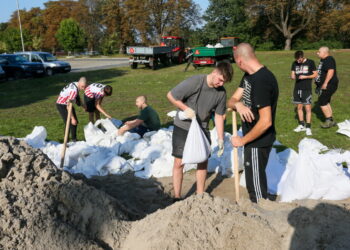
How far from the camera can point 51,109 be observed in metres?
11.2

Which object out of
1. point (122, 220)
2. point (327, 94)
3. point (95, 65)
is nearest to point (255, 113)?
point (122, 220)

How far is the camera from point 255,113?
11.4ft

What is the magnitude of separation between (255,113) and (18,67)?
2022 cm

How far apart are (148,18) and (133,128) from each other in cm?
4771

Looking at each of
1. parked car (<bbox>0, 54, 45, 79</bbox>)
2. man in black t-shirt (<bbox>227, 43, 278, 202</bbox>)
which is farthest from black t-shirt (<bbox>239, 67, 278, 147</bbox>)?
parked car (<bbox>0, 54, 45, 79</bbox>)

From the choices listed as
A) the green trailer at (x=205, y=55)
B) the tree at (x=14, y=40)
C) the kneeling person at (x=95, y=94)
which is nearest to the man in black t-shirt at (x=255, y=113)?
→ the kneeling person at (x=95, y=94)

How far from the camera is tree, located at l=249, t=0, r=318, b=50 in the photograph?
140ft

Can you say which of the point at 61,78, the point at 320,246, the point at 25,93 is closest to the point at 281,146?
the point at 320,246

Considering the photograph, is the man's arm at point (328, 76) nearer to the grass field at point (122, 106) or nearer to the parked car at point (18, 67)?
the grass field at point (122, 106)

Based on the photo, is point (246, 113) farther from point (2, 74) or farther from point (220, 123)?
point (2, 74)

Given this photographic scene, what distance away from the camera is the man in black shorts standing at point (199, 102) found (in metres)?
3.82

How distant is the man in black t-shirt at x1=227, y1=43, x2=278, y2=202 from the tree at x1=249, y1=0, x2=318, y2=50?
42405 mm

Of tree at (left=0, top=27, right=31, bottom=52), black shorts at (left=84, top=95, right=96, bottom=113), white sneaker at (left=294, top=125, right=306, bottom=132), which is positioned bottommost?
A: white sneaker at (left=294, top=125, right=306, bottom=132)

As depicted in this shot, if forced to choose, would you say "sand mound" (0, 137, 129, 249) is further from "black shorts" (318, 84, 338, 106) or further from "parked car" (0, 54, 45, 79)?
"parked car" (0, 54, 45, 79)
